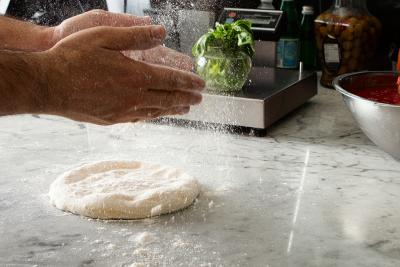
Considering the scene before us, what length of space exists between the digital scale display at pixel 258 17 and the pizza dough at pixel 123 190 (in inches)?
30.5

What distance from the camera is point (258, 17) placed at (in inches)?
74.5

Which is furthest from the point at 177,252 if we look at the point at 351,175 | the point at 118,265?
the point at 351,175

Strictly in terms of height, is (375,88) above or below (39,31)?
below

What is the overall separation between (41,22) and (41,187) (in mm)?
968

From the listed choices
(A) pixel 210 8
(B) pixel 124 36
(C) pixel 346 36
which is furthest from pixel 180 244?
(A) pixel 210 8

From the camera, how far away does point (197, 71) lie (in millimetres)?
1572

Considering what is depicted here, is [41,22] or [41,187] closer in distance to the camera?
[41,187]

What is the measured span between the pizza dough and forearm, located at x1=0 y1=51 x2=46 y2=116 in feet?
0.63

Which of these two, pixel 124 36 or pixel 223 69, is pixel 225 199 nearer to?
pixel 124 36

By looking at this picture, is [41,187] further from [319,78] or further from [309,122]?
[319,78]

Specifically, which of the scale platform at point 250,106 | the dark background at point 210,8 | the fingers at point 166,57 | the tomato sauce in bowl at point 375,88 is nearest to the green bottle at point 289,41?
the dark background at point 210,8

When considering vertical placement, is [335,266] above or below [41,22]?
below

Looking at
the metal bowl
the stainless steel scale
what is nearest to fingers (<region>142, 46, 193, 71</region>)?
the stainless steel scale

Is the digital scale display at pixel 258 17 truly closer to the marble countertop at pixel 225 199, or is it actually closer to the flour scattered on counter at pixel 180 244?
the marble countertop at pixel 225 199
